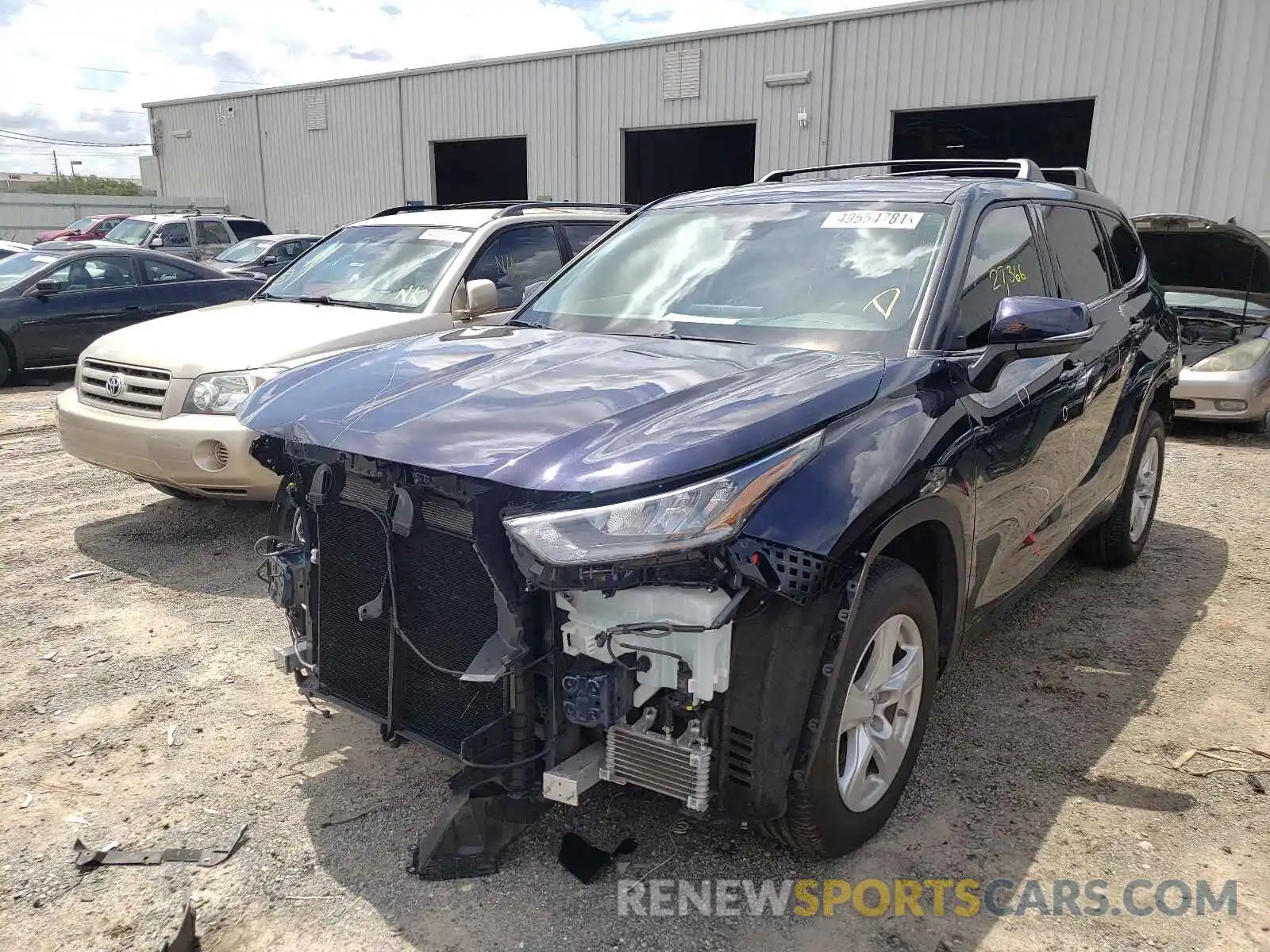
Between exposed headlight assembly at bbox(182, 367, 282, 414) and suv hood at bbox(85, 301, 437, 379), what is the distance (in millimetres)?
45

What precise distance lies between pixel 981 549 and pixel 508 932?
1.85 meters

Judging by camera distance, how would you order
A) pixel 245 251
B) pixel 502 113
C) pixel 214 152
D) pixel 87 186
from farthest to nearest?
1. pixel 87 186
2. pixel 214 152
3. pixel 502 113
4. pixel 245 251

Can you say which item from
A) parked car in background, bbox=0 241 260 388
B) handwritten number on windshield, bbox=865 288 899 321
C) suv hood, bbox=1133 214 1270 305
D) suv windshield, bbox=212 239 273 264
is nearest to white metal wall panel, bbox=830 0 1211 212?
suv hood, bbox=1133 214 1270 305

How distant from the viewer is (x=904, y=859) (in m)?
2.77

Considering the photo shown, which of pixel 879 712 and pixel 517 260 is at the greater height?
pixel 517 260

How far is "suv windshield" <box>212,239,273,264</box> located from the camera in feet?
54.4

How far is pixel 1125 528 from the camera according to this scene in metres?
5.00

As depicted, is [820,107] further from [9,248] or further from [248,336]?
[248,336]

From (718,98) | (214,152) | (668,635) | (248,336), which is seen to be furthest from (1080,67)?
(214,152)

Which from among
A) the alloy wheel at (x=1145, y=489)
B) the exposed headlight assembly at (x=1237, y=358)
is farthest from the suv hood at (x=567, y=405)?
the exposed headlight assembly at (x=1237, y=358)

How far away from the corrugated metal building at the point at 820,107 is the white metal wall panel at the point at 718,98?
0.03m

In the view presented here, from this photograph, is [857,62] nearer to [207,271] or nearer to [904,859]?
[207,271]

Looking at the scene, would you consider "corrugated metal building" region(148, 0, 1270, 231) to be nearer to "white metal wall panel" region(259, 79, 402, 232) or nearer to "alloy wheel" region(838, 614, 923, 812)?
"white metal wall panel" region(259, 79, 402, 232)

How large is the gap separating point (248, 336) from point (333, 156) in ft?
72.7
